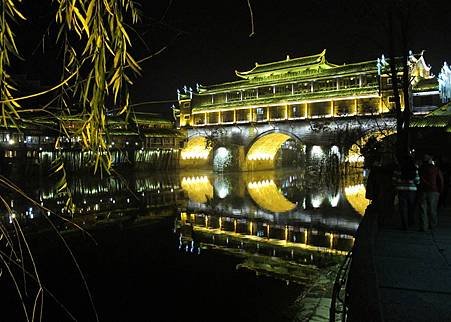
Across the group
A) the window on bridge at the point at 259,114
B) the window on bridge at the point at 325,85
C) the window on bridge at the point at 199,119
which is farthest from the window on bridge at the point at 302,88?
the window on bridge at the point at 199,119

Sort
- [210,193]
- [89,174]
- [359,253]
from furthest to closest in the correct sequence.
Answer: [89,174], [210,193], [359,253]

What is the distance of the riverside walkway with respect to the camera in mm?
4184

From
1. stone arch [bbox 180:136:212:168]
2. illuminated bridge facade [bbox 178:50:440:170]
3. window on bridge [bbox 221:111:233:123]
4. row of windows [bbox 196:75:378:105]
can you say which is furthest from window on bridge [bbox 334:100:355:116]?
stone arch [bbox 180:136:212:168]

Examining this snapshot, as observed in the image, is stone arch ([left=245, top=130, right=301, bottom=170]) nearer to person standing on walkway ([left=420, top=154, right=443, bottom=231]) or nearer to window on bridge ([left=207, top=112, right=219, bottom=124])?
window on bridge ([left=207, top=112, right=219, bottom=124])

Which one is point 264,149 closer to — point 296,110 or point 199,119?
point 296,110

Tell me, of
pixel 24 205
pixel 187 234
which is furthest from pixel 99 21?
pixel 24 205

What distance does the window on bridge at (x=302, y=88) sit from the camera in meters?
52.4

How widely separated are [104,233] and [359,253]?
1178 cm

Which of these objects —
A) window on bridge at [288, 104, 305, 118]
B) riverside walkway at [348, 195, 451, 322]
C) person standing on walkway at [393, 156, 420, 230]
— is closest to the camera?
riverside walkway at [348, 195, 451, 322]

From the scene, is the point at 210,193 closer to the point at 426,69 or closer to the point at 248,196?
the point at 248,196

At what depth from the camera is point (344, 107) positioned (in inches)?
1928

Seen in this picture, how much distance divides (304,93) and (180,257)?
42322mm

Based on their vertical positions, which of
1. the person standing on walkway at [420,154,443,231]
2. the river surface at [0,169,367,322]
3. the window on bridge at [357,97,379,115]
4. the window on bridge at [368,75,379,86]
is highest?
the window on bridge at [368,75,379,86]

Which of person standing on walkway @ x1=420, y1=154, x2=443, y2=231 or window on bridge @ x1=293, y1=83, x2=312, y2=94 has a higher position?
window on bridge @ x1=293, y1=83, x2=312, y2=94
